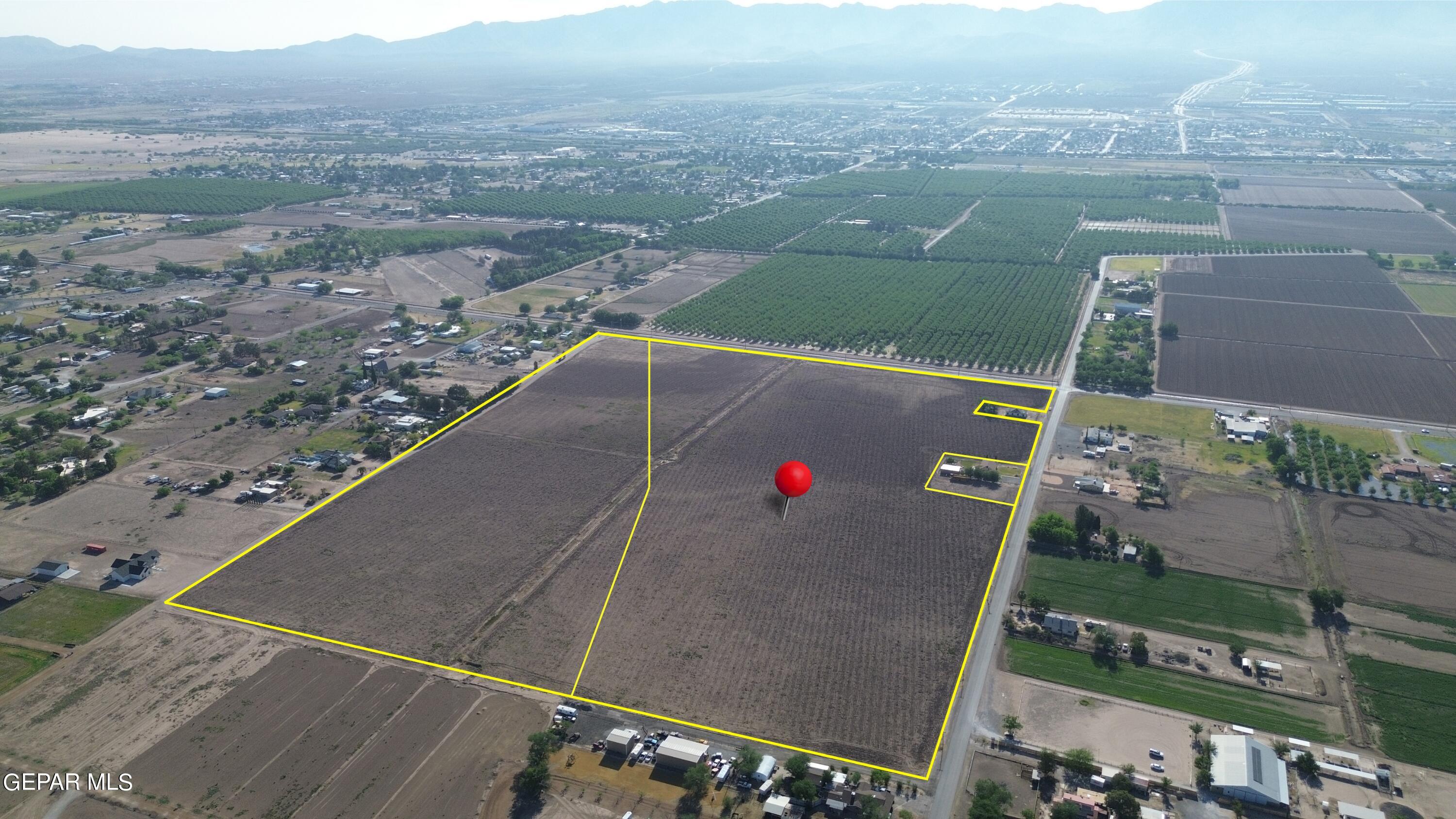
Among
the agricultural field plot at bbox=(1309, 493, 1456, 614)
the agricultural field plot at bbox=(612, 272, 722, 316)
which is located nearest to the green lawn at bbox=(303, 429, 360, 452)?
the agricultural field plot at bbox=(612, 272, 722, 316)

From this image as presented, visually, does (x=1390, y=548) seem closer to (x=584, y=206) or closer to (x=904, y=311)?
(x=904, y=311)

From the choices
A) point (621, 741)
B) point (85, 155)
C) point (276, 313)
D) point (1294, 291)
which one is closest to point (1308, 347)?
point (1294, 291)

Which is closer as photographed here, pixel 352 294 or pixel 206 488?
pixel 206 488

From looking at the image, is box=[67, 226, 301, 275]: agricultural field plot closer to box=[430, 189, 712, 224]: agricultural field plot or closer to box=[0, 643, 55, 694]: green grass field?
box=[430, 189, 712, 224]: agricultural field plot

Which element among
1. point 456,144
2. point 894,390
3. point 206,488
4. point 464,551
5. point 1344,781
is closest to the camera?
point 1344,781

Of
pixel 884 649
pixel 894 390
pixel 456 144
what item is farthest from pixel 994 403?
pixel 456 144

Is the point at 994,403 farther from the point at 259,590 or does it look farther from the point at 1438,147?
the point at 1438,147
